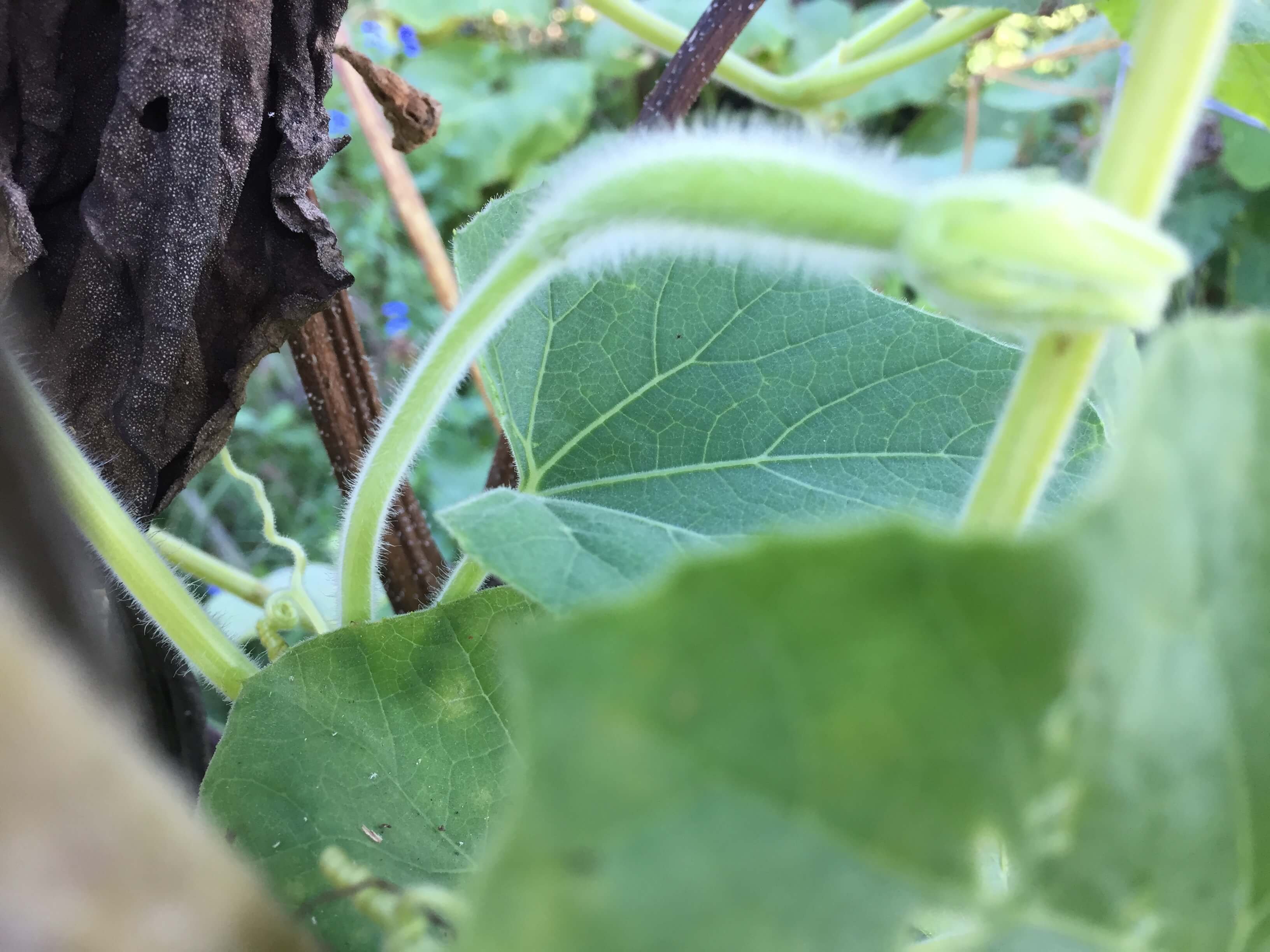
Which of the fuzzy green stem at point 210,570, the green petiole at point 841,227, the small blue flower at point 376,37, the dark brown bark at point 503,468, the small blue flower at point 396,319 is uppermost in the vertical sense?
the green petiole at point 841,227

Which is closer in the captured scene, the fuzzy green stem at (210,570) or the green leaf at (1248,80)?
the fuzzy green stem at (210,570)

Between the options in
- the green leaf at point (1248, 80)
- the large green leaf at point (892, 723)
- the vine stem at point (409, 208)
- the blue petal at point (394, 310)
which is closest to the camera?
the large green leaf at point (892, 723)

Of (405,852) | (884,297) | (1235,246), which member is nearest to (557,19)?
(1235,246)

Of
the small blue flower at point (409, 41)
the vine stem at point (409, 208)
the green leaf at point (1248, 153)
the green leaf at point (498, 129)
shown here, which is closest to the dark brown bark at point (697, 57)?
the vine stem at point (409, 208)

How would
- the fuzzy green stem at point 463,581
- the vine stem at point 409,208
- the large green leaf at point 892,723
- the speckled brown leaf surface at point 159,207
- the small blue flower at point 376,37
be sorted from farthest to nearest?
the small blue flower at point 376,37 < the vine stem at point 409,208 < the fuzzy green stem at point 463,581 < the speckled brown leaf surface at point 159,207 < the large green leaf at point 892,723

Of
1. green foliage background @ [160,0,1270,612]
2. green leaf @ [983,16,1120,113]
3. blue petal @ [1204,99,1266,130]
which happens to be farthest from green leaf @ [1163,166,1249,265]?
blue petal @ [1204,99,1266,130]

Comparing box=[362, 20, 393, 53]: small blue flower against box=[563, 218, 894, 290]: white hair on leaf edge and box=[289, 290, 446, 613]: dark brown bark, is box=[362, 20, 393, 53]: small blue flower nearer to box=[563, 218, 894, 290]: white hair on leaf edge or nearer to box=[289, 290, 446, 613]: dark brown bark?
box=[289, 290, 446, 613]: dark brown bark

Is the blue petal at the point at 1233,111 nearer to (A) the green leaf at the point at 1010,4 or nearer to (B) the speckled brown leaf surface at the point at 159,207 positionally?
(A) the green leaf at the point at 1010,4
